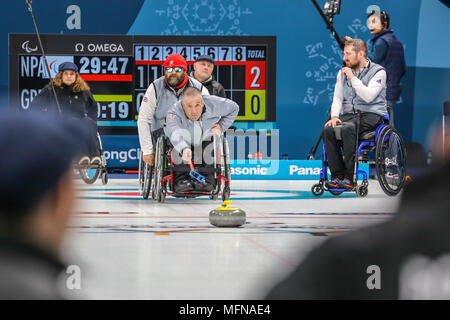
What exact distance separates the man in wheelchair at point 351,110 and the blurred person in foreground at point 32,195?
4396 millimetres

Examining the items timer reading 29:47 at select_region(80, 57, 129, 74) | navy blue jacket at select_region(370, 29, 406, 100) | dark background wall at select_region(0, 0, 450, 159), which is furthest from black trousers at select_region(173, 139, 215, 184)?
dark background wall at select_region(0, 0, 450, 159)

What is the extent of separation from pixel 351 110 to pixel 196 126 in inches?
47.5

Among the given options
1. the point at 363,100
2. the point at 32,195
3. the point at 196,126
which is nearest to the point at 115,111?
the point at 196,126

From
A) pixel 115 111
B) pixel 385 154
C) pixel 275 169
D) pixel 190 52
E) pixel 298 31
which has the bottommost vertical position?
pixel 275 169

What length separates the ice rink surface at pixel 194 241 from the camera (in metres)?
1.05

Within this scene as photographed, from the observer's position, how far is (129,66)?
7.75 metres

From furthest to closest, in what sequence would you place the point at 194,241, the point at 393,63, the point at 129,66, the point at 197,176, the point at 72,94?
the point at 129,66 < the point at 72,94 < the point at 393,63 < the point at 197,176 < the point at 194,241

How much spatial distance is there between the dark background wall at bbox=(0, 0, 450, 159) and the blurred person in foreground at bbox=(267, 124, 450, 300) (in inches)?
308

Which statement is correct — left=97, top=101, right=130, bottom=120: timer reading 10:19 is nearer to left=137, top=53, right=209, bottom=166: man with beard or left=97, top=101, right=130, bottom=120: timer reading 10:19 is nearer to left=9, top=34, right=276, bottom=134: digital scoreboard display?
left=9, top=34, right=276, bottom=134: digital scoreboard display

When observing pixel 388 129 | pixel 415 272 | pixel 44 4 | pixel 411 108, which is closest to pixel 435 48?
pixel 411 108

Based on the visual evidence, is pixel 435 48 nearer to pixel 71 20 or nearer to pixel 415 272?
pixel 71 20

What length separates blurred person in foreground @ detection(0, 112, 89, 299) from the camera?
0.71 meters

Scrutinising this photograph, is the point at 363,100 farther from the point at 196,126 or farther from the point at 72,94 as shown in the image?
the point at 72,94

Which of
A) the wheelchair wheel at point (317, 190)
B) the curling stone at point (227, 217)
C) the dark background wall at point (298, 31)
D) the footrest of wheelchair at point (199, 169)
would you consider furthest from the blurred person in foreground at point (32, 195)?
the dark background wall at point (298, 31)
